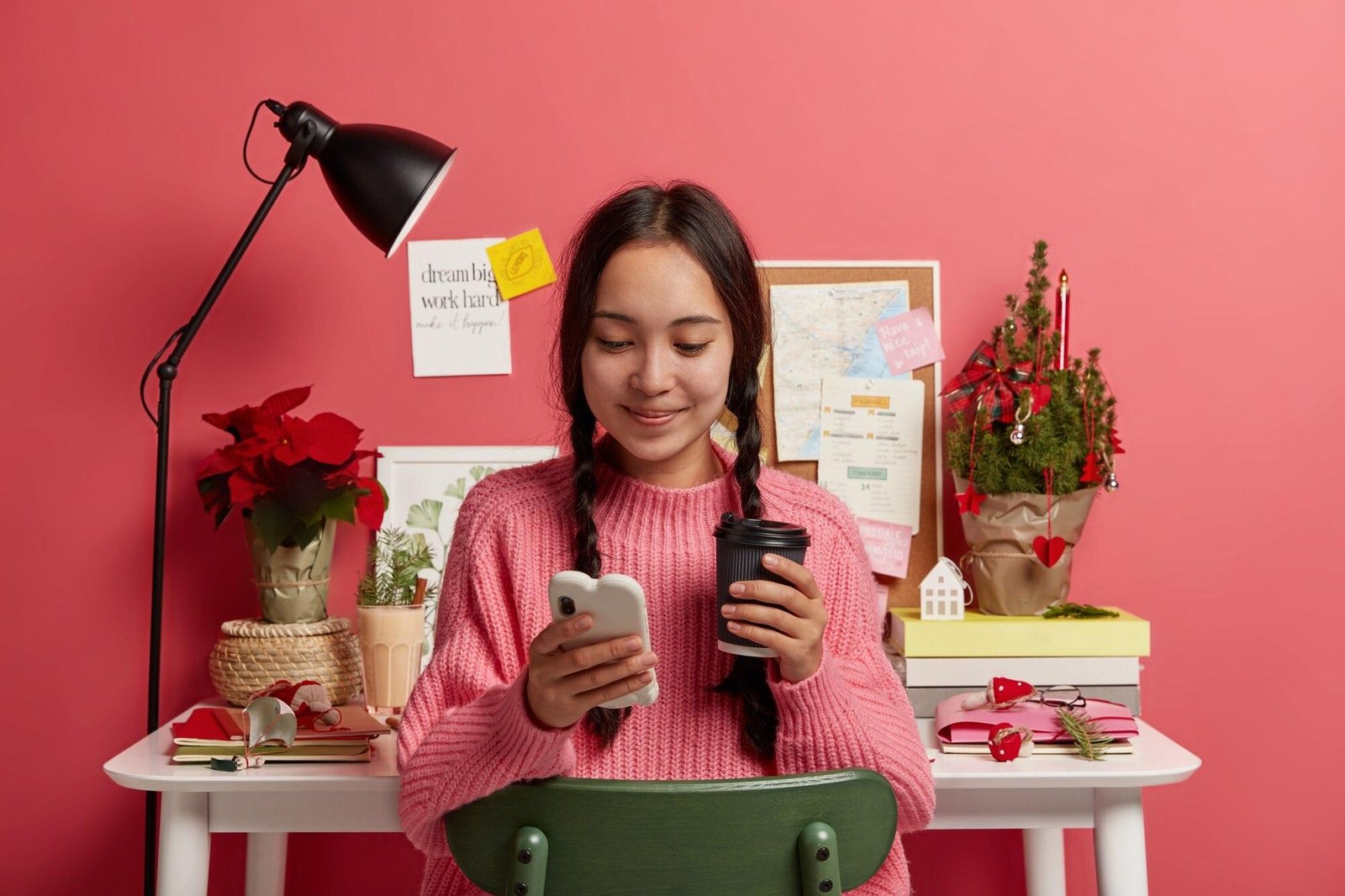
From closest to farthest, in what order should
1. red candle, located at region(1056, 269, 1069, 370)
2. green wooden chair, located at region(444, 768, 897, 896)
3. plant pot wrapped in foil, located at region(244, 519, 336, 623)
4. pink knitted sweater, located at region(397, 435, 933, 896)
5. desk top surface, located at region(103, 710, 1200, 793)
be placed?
green wooden chair, located at region(444, 768, 897, 896) → pink knitted sweater, located at region(397, 435, 933, 896) → desk top surface, located at region(103, 710, 1200, 793) → plant pot wrapped in foil, located at region(244, 519, 336, 623) → red candle, located at region(1056, 269, 1069, 370)

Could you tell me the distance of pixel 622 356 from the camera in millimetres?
1116

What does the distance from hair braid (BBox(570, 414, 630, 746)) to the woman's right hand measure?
0.16 m

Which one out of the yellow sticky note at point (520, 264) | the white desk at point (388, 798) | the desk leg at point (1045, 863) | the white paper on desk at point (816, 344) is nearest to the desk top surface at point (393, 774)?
the white desk at point (388, 798)

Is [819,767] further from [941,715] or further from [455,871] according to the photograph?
[941,715]

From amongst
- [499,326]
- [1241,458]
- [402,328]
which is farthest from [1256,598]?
[402,328]

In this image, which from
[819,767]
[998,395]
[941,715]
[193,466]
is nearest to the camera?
[819,767]

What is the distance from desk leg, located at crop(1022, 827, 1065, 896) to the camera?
178 cm

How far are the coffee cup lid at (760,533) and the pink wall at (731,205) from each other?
90 cm

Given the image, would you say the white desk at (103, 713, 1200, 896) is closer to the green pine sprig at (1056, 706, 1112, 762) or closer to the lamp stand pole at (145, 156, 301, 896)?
the green pine sprig at (1056, 706, 1112, 762)

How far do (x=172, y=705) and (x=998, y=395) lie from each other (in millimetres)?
1329

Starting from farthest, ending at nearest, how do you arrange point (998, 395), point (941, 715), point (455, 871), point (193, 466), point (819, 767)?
1. point (193, 466)
2. point (998, 395)
3. point (941, 715)
4. point (455, 871)
5. point (819, 767)

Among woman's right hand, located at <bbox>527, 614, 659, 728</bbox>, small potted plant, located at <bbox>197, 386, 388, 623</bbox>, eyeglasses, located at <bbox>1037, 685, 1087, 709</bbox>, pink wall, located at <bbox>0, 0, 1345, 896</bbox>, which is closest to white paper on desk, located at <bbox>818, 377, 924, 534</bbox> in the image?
pink wall, located at <bbox>0, 0, 1345, 896</bbox>

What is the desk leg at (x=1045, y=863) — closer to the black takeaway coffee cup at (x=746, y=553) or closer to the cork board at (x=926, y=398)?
the cork board at (x=926, y=398)

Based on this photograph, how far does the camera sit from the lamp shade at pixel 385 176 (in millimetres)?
1595
